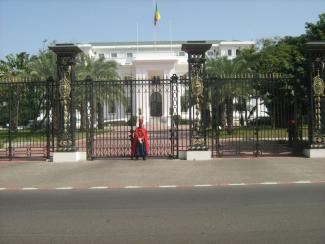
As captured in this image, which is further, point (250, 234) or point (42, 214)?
point (42, 214)

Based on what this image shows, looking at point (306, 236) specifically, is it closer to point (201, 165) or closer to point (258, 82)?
point (201, 165)

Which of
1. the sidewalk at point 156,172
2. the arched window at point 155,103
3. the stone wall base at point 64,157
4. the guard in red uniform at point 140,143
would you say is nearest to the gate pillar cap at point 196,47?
the arched window at point 155,103

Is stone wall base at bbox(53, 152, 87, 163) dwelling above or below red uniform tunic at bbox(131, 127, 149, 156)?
below

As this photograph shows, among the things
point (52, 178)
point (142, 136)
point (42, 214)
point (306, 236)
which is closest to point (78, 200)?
point (42, 214)

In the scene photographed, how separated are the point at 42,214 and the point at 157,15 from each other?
39.1 m

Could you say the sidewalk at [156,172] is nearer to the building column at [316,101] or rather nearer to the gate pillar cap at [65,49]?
the building column at [316,101]

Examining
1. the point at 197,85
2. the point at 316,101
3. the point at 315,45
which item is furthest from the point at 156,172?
the point at 315,45

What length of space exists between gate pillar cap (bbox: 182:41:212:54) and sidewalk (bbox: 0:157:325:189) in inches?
165

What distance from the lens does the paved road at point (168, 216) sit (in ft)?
24.0

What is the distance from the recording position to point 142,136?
19156 mm

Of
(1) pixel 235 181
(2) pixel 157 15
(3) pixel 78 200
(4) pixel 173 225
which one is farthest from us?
(2) pixel 157 15

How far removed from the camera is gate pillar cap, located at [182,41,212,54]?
18.9m

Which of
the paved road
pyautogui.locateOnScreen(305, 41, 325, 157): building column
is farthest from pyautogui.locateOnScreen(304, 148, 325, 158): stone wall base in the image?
the paved road

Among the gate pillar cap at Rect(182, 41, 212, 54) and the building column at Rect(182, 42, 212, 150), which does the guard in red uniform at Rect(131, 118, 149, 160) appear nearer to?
the building column at Rect(182, 42, 212, 150)
